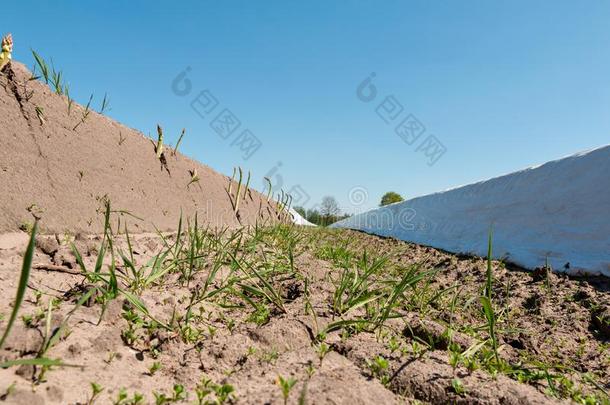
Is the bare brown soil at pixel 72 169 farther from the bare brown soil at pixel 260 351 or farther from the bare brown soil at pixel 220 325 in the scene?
the bare brown soil at pixel 260 351

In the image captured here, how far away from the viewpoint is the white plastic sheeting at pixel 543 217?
10.6 ft

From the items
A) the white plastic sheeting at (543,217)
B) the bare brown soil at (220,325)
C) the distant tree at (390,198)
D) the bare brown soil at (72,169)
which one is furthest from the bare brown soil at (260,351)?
the distant tree at (390,198)

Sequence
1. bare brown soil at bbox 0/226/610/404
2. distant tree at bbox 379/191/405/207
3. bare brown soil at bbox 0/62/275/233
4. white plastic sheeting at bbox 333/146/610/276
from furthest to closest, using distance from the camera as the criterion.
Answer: distant tree at bbox 379/191/405/207 → white plastic sheeting at bbox 333/146/610/276 → bare brown soil at bbox 0/62/275/233 → bare brown soil at bbox 0/226/610/404

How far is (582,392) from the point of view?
1134 mm

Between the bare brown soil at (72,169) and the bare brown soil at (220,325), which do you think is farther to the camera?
the bare brown soil at (72,169)

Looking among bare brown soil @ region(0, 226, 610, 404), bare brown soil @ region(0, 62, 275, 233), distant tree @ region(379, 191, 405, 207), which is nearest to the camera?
bare brown soil @ region(0, 226, 610, 404)

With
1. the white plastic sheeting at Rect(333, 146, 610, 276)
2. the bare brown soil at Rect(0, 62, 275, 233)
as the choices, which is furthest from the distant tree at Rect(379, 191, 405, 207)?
the bare brown soil at Rect(0, 62, 275, 233)

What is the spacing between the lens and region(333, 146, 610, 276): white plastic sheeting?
323cm

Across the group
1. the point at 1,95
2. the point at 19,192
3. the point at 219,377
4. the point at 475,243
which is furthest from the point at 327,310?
the point at 475,243

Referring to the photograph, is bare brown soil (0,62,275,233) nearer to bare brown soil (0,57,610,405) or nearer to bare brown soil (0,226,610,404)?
bare brown soil (0,57,610,405)

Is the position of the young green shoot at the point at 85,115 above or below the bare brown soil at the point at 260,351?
above

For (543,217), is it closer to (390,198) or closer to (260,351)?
(260,351)

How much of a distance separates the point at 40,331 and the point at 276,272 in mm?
1036

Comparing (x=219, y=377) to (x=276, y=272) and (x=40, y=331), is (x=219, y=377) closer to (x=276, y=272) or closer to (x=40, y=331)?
(x=40, y=331)
